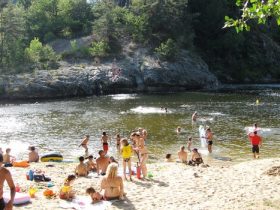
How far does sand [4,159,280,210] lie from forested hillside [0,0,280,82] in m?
48.2

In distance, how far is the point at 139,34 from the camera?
7300 cm

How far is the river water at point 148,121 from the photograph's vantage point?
95.6ft

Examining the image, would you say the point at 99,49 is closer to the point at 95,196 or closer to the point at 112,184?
the point at 112,184

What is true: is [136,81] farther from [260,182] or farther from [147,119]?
[260,182]

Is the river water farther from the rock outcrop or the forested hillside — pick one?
the forested hillside

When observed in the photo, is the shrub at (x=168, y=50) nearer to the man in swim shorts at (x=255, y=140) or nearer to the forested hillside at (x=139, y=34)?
the forested hillside at (x=139, y=34)

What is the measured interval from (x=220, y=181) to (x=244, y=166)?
370 cm

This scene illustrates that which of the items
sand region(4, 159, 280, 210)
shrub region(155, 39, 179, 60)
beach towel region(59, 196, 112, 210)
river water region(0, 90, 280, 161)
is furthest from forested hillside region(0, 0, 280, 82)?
beach towel region(59, 196, 112, 210)

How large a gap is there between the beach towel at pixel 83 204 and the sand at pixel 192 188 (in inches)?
7.3

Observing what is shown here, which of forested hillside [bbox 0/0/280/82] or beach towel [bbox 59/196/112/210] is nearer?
beach towel [bbox 59/196/112/210]

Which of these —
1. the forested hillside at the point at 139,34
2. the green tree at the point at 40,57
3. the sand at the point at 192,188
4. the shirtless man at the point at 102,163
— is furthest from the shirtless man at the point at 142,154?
the green tree at the point at 40,57

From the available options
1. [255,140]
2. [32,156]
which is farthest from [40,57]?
[255,140]

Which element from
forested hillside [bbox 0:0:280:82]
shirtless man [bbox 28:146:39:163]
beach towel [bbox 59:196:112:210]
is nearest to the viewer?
beach towel [bbox 59:196:112:210]

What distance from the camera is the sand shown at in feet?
47.0
